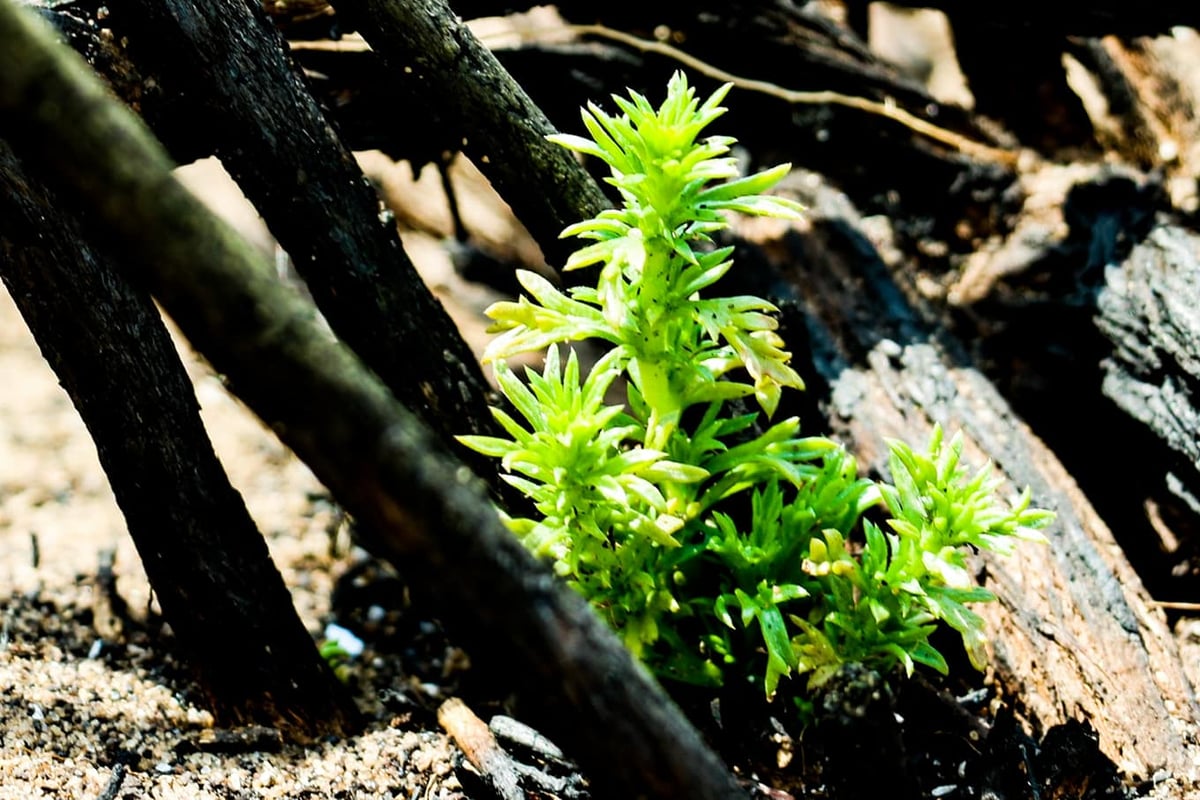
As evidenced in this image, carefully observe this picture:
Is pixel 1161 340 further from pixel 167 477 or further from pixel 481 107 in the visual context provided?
pixel 167 477

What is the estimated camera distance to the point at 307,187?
87.1 inches

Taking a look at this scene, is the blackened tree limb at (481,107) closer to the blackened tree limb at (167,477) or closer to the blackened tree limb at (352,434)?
A: the blackened tree limb at (167,477)

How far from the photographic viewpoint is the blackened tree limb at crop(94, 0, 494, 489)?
2139mm

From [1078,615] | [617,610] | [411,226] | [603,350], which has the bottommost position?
[1078,615]

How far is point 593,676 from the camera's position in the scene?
4.63 ft

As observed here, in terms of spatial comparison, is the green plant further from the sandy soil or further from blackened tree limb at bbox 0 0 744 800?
the sandy soil

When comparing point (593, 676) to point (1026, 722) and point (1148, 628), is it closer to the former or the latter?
point (1026, 722)

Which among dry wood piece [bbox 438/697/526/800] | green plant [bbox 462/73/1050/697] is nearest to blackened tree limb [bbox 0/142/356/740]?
dry wood piece [bbox 438/697/526/800]

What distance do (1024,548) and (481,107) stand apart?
1.81m

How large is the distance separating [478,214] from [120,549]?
2.27 meters

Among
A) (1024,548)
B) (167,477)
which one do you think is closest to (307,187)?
(167,477)

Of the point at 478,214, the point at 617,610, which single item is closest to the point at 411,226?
the point at 478,214

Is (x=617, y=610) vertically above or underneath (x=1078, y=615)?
above

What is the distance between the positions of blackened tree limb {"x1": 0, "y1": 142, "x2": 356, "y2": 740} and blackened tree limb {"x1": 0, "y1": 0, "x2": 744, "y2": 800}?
2.67 feet
